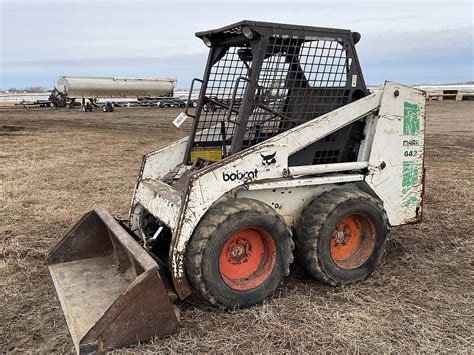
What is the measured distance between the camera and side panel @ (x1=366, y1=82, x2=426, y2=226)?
4.27 m

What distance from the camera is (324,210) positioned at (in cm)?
387

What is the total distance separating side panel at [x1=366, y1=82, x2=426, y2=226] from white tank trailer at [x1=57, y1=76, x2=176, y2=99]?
33802 millimetres

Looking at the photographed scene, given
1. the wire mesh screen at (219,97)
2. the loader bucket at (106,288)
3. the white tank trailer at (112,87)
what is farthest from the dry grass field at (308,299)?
the white tank trailer at (112,87)

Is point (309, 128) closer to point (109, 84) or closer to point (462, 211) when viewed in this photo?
point (462, 211)

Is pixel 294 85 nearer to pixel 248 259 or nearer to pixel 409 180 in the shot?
pixel 409 180

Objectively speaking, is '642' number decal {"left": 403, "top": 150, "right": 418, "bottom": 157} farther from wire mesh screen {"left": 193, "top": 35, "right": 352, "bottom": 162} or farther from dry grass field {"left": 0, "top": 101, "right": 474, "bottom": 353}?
dry grass field {"left": 0, "top": 101, "right": 474, "bottom": 353}

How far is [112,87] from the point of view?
37.2 m

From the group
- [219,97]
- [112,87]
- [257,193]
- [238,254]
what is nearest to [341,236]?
[257,193]

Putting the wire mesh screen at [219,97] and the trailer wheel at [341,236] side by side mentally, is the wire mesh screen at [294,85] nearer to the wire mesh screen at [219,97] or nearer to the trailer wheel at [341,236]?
the wire mesh screen at [219,97]

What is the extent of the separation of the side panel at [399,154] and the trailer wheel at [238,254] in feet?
3.88

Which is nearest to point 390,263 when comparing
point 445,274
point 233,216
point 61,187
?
point 445,274

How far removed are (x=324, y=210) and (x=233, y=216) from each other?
0.85 m

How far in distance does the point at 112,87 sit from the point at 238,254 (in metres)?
35.7

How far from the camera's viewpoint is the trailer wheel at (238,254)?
3.37 metres
